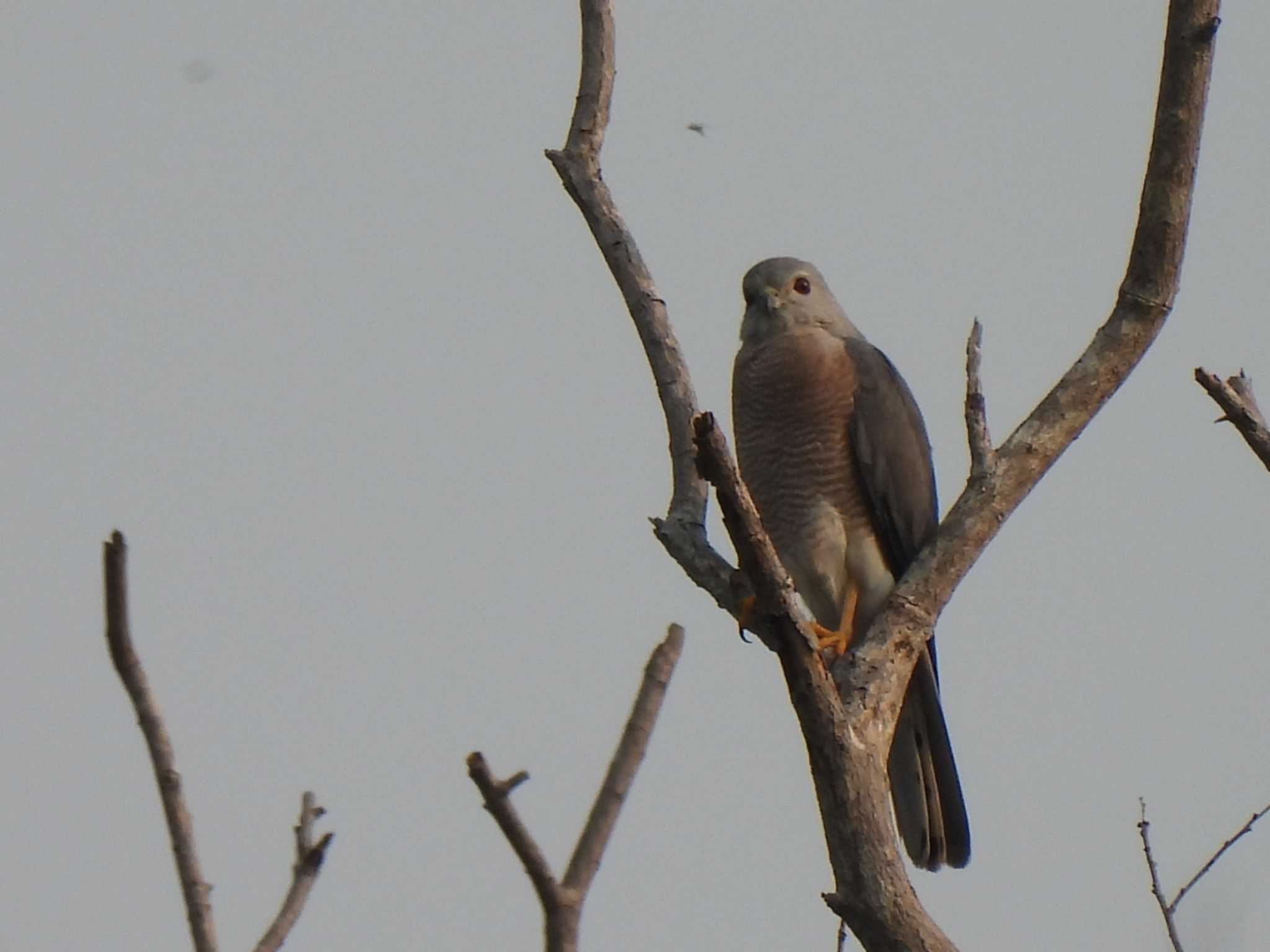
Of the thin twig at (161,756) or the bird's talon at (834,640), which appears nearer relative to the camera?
the thin twig at (161,756)

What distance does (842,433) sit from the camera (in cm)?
625

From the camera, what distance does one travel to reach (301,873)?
2740mm

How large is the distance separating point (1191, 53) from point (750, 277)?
9.77 feet

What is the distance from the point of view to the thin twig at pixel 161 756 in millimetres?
2373

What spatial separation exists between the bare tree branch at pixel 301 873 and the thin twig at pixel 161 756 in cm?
16

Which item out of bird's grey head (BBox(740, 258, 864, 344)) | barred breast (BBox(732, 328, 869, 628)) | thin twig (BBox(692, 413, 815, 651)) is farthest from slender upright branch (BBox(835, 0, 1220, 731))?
bird's grey head (BBox(740, 258, 864, 344))

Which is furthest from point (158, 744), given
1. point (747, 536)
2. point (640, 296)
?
point (640, 296)

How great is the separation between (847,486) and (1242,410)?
243 centimetres

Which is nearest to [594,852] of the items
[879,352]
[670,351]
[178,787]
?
[178,787]

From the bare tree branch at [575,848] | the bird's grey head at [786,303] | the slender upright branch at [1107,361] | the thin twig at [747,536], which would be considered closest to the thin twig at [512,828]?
the bare tree branch at [575,848]

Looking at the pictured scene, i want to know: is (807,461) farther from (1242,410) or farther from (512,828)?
(512,828)

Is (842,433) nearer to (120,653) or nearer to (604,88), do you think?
(604,88)

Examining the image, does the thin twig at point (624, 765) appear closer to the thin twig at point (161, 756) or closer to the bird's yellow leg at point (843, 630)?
the thin twig at point (161, 756)

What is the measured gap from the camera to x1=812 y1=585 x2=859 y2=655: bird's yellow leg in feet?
18.9
